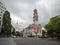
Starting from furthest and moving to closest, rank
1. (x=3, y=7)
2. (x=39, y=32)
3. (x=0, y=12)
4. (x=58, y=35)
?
(x=39, y=32) → (x=3, y=7) → (x=0, y=12) → (x=58, y=35)

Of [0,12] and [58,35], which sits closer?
[58,35]

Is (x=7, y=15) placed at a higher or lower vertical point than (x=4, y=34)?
higher

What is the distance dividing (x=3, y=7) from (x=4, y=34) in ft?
172

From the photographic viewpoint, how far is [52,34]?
8006 centimetres

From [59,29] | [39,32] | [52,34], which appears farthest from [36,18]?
[59,29]

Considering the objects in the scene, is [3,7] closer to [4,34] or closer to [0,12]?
[0,12]

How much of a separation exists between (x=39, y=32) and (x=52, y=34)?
9565 centimetres

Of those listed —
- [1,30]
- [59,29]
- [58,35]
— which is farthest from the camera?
[1,30]

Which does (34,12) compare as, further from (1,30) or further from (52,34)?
(52,34)

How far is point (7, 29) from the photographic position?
89.6m

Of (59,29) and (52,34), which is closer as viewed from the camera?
(59,29)

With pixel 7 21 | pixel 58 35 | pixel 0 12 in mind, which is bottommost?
pixel 58 35

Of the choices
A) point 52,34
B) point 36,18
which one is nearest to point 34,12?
point 36,18

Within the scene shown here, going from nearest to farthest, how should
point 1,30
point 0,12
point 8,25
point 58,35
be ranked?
1. point 58,35
2. point 8,25
3. point 1,30
4. point 0,12
